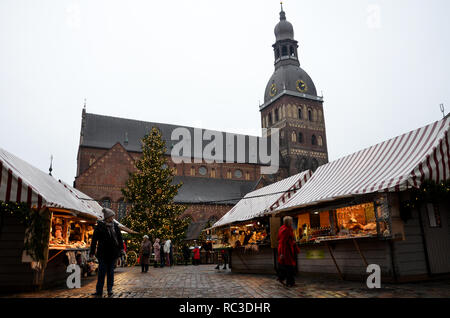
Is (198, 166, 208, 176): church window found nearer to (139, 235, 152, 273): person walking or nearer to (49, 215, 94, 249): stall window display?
(139, 235, 152, 273): person walking

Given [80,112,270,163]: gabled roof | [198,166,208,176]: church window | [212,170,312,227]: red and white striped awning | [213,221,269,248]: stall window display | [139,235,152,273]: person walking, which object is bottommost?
[139,235,152,273]: person walking

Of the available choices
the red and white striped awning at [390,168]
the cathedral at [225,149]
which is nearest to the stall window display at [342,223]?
the red and white striped awning at [390,168]

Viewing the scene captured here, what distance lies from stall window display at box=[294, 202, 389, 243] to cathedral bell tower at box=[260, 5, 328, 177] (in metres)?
41.4

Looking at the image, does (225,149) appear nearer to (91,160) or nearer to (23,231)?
(91,160)

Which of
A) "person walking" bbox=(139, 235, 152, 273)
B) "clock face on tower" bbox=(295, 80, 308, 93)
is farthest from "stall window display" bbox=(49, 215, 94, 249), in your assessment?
"clock face on tower" bbox=(295, 80, 308, 93)

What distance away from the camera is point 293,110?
184ft

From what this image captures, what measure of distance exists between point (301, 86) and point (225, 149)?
17602mm

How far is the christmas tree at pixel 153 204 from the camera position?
2534 cm

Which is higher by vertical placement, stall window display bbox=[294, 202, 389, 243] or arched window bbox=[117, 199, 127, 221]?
arched window bbox=[117, 199, 127, 221]

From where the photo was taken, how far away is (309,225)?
12.0 m

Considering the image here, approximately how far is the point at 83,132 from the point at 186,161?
13.7m

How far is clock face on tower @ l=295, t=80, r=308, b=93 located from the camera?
5638cm

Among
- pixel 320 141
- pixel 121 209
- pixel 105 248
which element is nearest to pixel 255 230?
pixel 105 248
